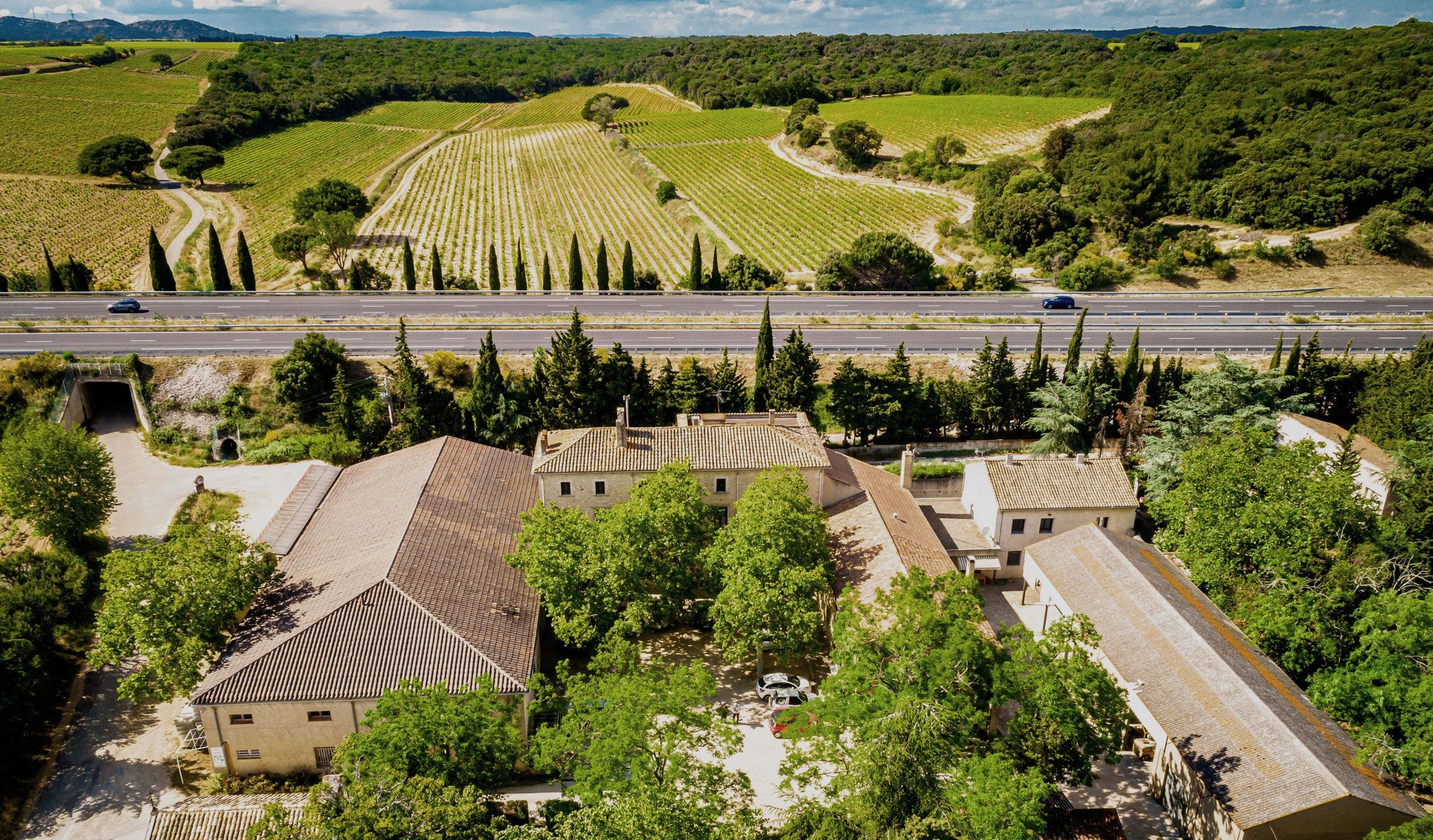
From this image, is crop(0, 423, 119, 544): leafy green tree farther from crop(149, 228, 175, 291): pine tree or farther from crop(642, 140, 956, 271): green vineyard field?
crop(642, 140, 956, 271): green vineyard field

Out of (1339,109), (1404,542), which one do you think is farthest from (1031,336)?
(1339,109)

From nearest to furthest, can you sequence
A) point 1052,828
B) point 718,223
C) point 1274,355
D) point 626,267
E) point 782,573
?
point 1052,828 → point 782,573 → point 1274,355 → point 626,267 → point 718,223

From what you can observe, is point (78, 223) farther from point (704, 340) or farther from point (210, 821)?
point (210, 821)

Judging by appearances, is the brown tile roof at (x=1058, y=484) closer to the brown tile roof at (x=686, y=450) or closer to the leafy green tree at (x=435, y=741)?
the brown tile roof at (x=686, y=450)

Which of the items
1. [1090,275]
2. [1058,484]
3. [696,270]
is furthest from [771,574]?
[1090,275]

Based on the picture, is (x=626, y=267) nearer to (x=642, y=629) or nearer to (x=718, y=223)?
(x=718, y=223)

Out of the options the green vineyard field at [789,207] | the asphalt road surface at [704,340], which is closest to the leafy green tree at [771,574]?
the asphalt road surface at [704,340]

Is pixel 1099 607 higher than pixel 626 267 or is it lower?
lower
